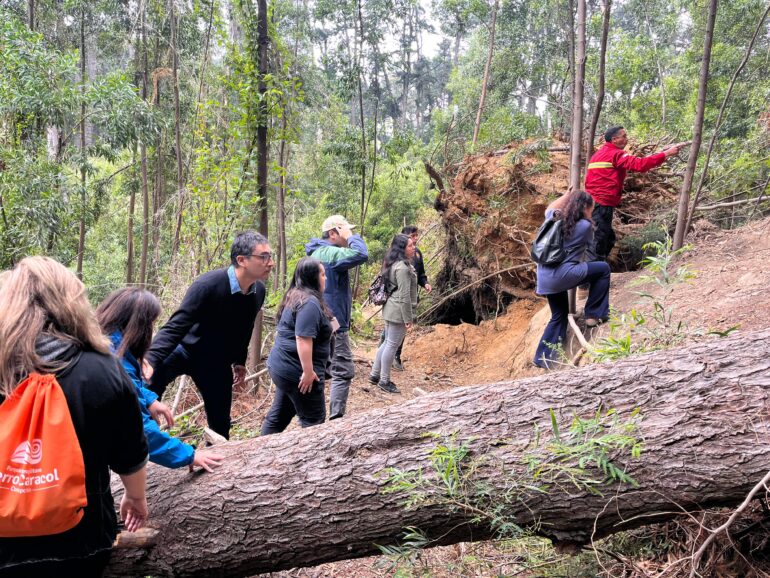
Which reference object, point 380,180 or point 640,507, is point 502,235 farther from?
point 380,180

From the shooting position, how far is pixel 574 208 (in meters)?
5.26

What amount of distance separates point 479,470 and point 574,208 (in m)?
3.55

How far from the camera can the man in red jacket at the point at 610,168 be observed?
19.6 feet

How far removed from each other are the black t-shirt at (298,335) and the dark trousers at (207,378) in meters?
0.37

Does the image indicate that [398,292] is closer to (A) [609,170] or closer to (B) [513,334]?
(A) [609,170]

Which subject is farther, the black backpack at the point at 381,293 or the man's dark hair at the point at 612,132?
the black backpack at the point at 381,293

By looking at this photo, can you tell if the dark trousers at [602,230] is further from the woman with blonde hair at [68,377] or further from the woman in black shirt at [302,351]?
the woman with blonde hair at [68,377]

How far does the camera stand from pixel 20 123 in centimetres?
969

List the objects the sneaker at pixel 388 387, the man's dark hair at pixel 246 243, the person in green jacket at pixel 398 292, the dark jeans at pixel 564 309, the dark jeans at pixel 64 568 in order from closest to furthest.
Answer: the dark jeans at pixel 64 568 → the man's dark hair at pixel 246 243 → the dark jeans at pixel 564 309 → the person in green jacket at pixel 398 292 → the sneaker at pixel 388 387

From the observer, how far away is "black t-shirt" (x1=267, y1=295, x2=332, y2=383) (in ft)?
13.1

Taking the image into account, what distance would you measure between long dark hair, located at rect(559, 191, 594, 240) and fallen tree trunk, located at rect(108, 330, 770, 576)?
2811 millimetres

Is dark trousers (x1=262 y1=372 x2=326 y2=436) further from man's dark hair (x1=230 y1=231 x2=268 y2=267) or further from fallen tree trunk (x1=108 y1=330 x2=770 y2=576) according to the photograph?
fallen tree trunk (x1=108 y1=330 x2=770 y2=576)

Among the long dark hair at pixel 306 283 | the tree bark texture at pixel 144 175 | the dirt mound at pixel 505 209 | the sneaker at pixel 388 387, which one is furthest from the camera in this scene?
the tree bark texture at pixel 144 175

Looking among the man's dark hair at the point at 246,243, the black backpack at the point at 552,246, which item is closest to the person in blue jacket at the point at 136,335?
the man's dark hair at the point at 246,243
